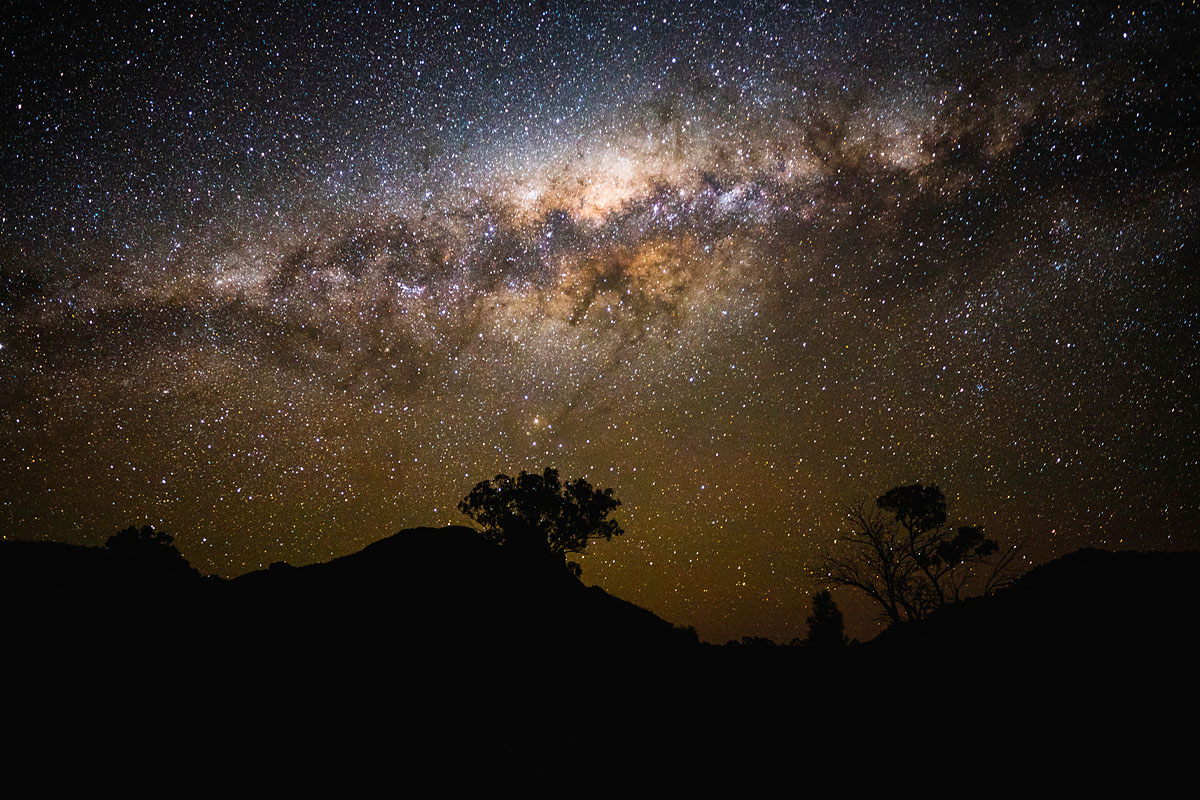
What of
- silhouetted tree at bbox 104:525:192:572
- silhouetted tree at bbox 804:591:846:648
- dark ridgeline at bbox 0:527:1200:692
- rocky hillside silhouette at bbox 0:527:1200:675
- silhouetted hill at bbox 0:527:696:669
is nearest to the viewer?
dark ridgeline at bbox 0:527:1200:692

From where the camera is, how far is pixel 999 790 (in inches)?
244

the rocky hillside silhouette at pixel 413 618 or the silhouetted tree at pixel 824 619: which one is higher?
the rocky hillside silhouette at pixel 413 618

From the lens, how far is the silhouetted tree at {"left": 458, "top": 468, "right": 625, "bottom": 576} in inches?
1256

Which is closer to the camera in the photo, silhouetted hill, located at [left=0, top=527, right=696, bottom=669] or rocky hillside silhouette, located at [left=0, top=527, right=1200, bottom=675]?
rocky hillside silhouette, located at [left=0, top=527, right=1200, bottom=675]

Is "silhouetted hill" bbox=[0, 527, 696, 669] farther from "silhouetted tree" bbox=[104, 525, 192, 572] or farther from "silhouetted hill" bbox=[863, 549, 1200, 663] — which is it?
"silhouetted tree" bbox=[104, 525, 192, 572]

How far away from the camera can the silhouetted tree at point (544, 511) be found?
3189 centimetres

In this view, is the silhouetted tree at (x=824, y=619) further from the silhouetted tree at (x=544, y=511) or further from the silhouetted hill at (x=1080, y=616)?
the silhouetted hill at (x=1080, y=616)

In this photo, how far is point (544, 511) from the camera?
32.5 m

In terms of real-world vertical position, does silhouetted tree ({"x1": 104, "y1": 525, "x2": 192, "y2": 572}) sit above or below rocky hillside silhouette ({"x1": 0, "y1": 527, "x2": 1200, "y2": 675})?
above

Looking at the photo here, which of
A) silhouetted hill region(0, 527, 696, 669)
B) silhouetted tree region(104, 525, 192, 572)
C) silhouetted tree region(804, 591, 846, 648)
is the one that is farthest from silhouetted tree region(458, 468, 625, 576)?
silhouetted tree region(804, 591, 846, 648)

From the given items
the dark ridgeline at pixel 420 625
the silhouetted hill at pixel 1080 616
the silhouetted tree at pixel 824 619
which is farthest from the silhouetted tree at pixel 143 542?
the silhouetted tree at pixel 824 619

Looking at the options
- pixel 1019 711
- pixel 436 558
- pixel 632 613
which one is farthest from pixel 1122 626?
pixel 436 558

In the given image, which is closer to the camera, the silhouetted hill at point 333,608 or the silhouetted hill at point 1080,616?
the silhouetted hill at point 1080,616

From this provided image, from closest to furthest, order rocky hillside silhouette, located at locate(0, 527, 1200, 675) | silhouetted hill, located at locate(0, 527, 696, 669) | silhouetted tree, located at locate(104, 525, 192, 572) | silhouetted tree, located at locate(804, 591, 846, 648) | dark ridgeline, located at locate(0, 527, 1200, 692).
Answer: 1. dark ridgeline, located at locate(0, 527, 1200, 692)
2. rocky hillside silhouette, located at locate(0, 527, 1200, 675)
3. silhouetted hill, located at locate(0, 527, 696, 669)
4. silhouetted tree, located at locate(104, 525, 192, 572)
5. silhouetted tree, located at locate(804, 591, 846, 648)
